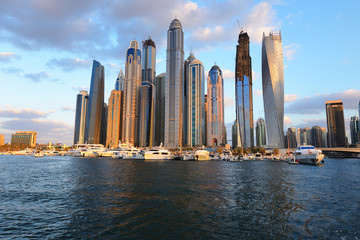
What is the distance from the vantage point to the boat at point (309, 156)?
121 meters

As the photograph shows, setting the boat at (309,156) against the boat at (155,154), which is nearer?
the boat at (309,156)

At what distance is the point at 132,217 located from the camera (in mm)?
26125

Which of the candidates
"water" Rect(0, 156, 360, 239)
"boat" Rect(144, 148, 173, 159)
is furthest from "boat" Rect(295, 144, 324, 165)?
"boat" Rect(144, 148, 173, 159)

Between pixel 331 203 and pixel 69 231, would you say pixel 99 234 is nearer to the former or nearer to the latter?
pixel 69 231

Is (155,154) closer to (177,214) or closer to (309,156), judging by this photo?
(309,156)

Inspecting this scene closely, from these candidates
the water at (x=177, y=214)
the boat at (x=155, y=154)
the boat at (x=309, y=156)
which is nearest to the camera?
the water at (x=177, y=214)

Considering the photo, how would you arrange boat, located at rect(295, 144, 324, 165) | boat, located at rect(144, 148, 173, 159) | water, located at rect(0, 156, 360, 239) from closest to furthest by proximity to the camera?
water, located at rect(0, 156, 360, 239)
boat, located at rect(295, 144, 324, 165)
boat, located at rect(144, 148, 173, 159)

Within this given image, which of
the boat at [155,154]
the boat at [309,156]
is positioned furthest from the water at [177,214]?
the boat at [155,154]

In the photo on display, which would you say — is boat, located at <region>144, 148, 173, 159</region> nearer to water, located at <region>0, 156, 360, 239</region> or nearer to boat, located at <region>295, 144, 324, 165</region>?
boat, located at <region>295, 144, 324, 165</region>

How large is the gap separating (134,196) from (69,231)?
16.4 metres

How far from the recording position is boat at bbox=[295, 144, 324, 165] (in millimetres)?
120762

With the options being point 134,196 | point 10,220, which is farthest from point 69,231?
point 134,196

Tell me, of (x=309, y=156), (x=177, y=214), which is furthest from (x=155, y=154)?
(x=177, y=214)

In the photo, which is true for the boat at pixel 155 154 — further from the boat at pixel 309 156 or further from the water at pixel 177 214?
the water at pixel 177 214
